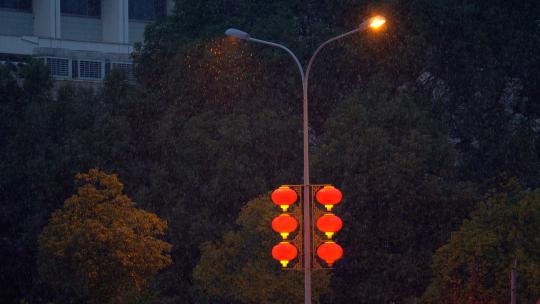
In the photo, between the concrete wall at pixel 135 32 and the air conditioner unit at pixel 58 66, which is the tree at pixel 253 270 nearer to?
the air conditioner unit at pixel 58 66

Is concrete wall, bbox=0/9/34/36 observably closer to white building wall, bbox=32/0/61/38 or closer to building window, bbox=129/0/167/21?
white building wall, bbox=32/0/61/38

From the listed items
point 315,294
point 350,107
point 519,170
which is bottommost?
point 315,294

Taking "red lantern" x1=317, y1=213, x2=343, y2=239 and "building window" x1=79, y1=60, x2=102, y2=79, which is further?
"building window" x1=79, y1=60, x2=102, y2=79

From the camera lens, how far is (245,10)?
144 ft

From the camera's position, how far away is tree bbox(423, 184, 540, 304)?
29016 millimetres

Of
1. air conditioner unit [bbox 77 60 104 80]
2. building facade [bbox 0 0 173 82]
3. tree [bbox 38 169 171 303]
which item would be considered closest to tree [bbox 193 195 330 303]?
tree [bbox 38 169 171 303]

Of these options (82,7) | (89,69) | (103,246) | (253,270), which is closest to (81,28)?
(82,7)

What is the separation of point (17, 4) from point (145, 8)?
9608mm

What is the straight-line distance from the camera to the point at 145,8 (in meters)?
66.4

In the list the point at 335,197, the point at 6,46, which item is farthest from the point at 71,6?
the point at 335,197

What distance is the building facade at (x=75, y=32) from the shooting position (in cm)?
5384

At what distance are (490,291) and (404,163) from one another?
239 inches

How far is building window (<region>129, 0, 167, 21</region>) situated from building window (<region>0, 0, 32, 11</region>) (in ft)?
25.6

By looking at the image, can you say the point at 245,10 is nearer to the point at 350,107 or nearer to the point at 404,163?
the point at 350,107
